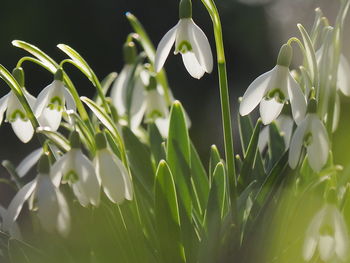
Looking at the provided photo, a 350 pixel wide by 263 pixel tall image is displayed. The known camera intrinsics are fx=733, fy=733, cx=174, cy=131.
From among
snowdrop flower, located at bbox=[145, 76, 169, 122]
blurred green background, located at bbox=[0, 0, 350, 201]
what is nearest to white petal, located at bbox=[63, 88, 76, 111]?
snowdrop flower, located at bbox=[145, 76, 169, 122]

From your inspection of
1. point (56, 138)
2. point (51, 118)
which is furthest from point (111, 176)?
point (51, 118)

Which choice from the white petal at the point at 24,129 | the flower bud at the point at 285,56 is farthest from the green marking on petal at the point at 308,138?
the white petal at the point at 24,129

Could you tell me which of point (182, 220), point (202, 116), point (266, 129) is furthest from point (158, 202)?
point (202, 116)

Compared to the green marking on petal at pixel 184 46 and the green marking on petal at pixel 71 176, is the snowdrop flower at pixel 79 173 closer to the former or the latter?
the green marking on petal at pixel 71 176

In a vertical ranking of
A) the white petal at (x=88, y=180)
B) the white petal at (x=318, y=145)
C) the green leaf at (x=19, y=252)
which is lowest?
the green leaf at (x=19, y=252)

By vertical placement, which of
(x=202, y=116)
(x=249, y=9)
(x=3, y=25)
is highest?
(x=3, y=25)

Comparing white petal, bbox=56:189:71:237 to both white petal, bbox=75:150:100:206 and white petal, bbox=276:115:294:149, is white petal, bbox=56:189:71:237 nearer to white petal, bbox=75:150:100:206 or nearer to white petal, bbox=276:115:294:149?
white petal, bbox=75:150:100:206

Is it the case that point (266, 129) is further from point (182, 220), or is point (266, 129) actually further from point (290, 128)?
point (182, 220)
